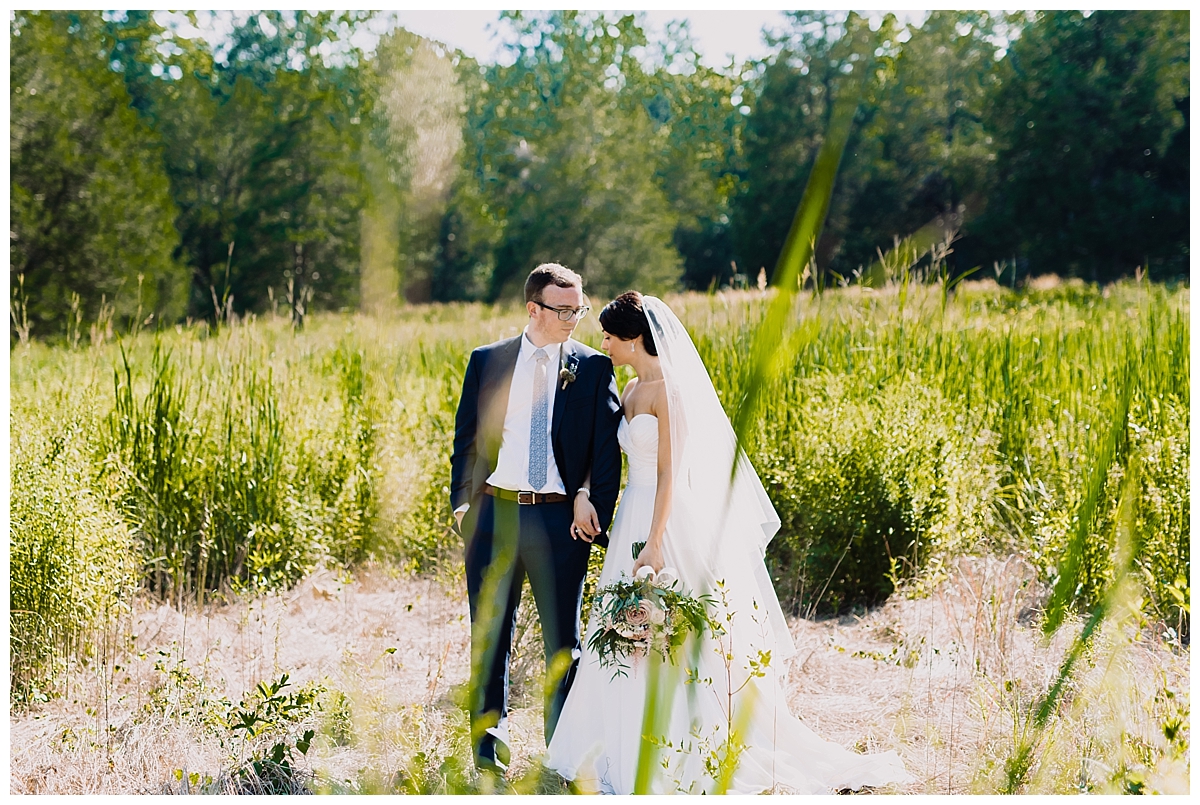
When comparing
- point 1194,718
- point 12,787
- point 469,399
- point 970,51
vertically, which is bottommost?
point 12,787

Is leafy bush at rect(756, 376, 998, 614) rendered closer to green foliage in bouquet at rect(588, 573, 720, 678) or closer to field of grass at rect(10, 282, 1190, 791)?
field of grass at rect(10, 282, 1190, 791)

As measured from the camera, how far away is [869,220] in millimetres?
28609

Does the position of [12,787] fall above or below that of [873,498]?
below

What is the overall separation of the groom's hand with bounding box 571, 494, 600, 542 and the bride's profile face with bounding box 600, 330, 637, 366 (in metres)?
0.47

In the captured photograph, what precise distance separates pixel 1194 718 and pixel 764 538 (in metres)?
1.33

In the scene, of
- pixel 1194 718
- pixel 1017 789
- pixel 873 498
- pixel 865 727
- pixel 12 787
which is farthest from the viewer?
pixel 873 498

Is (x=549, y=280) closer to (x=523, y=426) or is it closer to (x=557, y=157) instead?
(x=523, y=426)

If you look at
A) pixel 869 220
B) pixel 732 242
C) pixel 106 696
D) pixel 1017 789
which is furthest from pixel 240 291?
pixel 1017 789

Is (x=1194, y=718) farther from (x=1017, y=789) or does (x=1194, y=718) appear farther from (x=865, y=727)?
(x=865, y=727)

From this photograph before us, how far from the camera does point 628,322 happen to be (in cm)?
297

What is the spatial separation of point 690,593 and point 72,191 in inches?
656

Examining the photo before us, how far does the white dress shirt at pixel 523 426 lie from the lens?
121 inches

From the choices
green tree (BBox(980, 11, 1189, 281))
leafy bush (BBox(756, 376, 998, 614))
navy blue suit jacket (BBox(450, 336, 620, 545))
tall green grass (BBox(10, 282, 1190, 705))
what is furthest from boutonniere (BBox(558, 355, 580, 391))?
green tree (BBox(980, 11, 1189, 281))

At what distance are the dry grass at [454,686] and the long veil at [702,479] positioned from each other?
771 millimetres
